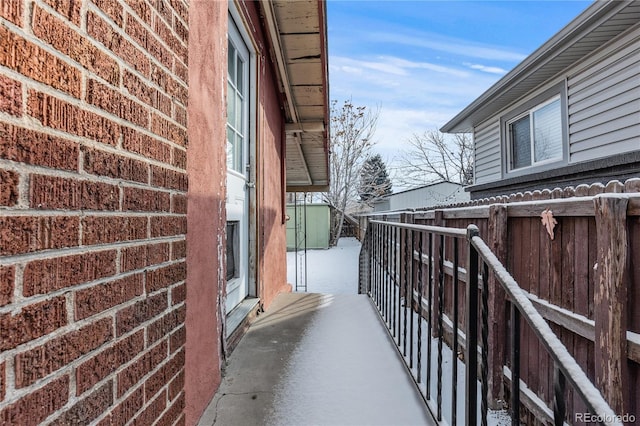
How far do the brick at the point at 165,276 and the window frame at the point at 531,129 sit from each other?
223 inches

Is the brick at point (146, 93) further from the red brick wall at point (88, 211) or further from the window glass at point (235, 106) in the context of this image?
the window glass at point (235, 106)

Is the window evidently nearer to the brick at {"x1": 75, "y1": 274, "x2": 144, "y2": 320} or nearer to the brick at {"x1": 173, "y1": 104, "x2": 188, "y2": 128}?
the brick at {"x1": 173, "y1": 104, "x2": 188, "y2": 128}

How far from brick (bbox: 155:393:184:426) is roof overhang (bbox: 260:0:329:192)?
315 cm

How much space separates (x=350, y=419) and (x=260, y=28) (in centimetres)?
340

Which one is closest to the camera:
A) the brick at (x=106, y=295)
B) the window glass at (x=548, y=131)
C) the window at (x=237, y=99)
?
the brick at (x=106, y=295)

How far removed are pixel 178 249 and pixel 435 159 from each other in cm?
2339

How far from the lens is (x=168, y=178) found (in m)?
1.38

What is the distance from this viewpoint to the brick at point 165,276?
4.05 ft

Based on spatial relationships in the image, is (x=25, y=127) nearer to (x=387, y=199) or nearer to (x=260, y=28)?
(x=260, y=28)

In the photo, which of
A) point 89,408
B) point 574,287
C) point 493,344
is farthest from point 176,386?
point 493,344

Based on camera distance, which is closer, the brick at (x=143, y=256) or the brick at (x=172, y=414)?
the brick at (x=143, y=256)

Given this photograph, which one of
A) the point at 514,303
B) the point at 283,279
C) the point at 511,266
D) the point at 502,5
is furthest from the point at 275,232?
the point at 502,5

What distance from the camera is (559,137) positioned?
5.52 m

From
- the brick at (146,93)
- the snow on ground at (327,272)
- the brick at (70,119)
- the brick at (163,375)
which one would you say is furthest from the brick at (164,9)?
the snow on ground at (327,272)
